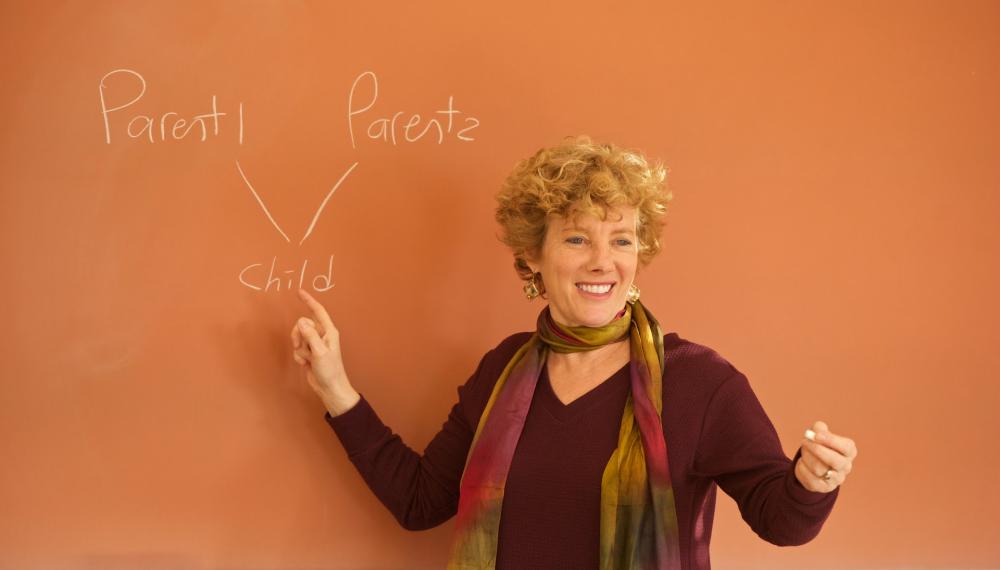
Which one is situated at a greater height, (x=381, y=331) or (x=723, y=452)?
(x=381, y=331)

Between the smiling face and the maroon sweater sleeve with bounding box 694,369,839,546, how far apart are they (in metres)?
0.24

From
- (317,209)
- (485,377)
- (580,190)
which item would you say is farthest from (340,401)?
(580,190)

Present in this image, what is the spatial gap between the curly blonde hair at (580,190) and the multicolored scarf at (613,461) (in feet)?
0.51

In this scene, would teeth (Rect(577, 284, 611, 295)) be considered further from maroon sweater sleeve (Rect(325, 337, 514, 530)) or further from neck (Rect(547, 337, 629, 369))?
maroon sweater sleeve (Rect(325, 337, 514, 530))

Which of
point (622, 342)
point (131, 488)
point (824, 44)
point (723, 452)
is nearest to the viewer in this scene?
point (723, 452)

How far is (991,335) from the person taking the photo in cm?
178

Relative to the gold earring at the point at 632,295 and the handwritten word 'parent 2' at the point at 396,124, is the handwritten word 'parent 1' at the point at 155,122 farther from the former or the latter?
the gold earring at the point at 632,295

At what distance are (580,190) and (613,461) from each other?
45 centimetres

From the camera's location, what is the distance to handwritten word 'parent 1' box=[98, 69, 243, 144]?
165cm

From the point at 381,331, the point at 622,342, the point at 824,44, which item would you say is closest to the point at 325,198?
the point at 381,331

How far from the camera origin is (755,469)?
1339 millimetres

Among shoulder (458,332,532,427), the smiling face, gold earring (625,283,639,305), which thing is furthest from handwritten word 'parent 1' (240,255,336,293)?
gold earring (625,283,639,305)

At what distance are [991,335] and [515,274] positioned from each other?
992mm

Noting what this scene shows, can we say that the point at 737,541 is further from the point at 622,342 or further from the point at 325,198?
the point at 325,198
